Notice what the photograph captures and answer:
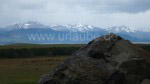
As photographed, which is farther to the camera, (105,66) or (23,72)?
(23,72)

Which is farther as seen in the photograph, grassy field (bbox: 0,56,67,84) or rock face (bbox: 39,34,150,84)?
grassy field (bbox: 0,56,67,84)

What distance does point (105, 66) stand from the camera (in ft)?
38.7

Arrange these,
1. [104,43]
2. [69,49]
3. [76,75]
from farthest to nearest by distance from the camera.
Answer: [69,49]
[104,43]
[76,75]

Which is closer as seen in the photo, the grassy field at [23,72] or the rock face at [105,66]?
the rock face at [105,66]

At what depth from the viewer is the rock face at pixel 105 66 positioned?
1157 cm

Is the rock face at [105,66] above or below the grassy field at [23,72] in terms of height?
above

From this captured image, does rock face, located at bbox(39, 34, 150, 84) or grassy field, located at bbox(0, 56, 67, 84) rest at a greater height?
rock face, located at bbox(39, 34, 150, 84)

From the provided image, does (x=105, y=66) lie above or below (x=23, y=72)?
above

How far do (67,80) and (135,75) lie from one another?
281 centimetres

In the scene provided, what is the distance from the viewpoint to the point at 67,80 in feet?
38.2

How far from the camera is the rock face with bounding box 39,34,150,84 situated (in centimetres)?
1157

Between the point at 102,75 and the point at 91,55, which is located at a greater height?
the point at 91,55

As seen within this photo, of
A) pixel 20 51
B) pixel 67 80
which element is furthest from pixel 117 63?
pixel 20 51

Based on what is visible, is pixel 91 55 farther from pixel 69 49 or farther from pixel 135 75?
pixel 69 49
